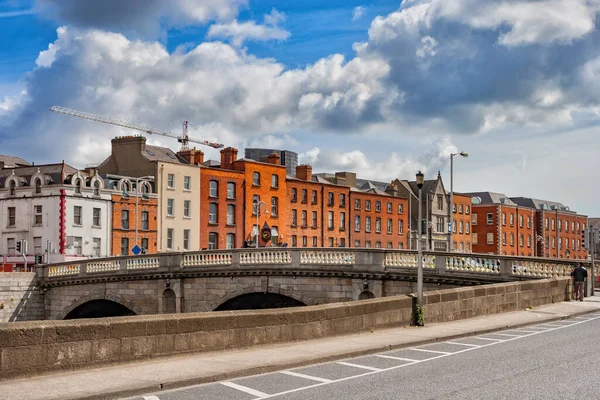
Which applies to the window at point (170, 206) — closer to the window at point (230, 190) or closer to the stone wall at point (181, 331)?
the window at point (230, 190)

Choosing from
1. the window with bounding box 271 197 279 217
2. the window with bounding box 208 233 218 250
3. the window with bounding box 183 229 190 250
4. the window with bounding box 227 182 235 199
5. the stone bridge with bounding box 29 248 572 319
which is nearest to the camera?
the stone bridge with bounding box 29 248 572 319

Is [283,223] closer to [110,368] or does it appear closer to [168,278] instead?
[168,278]

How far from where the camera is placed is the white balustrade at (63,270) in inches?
2030

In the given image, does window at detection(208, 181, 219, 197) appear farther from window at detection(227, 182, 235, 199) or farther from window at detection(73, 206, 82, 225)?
window at detection(73, 206, 82, 225)

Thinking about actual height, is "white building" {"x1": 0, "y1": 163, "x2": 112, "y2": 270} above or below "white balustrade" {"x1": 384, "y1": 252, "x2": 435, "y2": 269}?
above

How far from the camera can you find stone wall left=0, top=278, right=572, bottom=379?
13500 mm

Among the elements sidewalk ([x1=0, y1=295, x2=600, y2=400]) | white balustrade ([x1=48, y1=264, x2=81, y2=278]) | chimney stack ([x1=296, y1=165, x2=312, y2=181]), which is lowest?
sidewalk ([x1=0, y1=295, x2=600, y2=400])

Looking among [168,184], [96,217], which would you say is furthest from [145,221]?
[96,217]

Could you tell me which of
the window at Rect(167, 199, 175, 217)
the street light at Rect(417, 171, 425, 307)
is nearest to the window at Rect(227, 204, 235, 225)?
the window at Rect(167, 199, 175, 217)

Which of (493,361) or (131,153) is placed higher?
(131,153)

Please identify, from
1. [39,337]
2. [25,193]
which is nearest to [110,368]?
[39,337]

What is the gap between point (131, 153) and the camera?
7550cm

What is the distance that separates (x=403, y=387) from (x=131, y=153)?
65792mm

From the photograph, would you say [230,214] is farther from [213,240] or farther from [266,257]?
[266,257]
